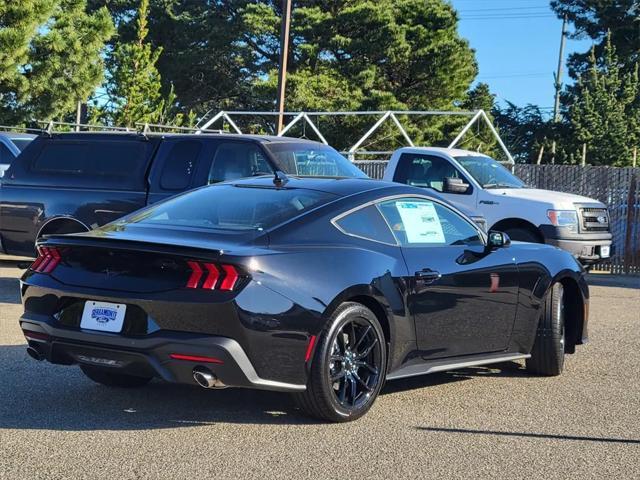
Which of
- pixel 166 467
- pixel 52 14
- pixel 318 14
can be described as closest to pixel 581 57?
pixel 318 14

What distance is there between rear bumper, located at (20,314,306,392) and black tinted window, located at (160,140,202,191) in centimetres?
562

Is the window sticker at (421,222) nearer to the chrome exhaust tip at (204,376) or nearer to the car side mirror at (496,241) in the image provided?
the car side mirror at (496,241)

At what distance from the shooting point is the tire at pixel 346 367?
223 inches

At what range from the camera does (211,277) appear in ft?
17.7

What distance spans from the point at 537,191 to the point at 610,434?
980 centimetres

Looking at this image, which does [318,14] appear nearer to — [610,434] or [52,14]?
[52,14]

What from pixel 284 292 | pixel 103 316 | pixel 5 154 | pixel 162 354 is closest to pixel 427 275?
pixel 284 292

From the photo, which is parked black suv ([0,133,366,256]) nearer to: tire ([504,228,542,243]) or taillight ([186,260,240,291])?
tire ([504,228,542,243])

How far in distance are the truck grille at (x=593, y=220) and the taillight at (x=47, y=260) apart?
10341 mm

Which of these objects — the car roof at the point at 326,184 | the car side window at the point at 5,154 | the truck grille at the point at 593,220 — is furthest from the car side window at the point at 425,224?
the car side window at the point at 5,154

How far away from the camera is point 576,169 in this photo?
1931 cm

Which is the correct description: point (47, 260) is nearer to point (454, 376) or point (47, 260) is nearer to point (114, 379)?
point (114, 379)

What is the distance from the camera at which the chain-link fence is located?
18.5 metres

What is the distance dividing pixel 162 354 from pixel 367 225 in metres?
1.69
